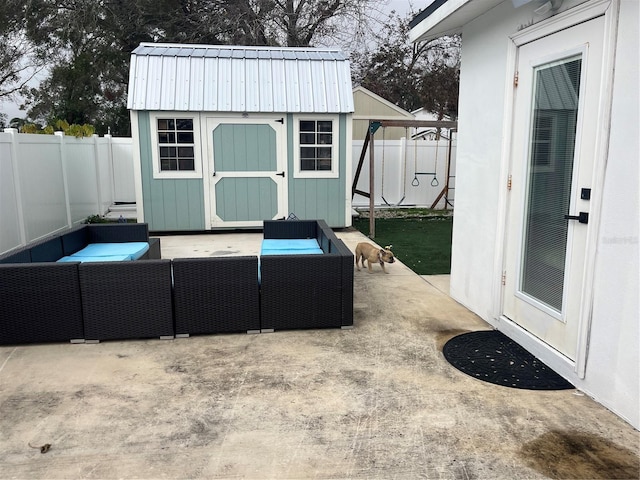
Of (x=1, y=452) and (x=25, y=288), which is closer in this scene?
(x=1, y=452)

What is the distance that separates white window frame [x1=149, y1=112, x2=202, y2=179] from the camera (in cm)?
812

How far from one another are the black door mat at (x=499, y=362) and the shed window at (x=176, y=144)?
5962 millimetres

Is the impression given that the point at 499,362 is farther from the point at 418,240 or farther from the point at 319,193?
the point at 319,193

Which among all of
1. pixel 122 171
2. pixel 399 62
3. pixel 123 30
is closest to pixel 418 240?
pixel 122 171

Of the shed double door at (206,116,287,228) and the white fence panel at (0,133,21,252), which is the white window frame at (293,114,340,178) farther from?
the white fence panel at (0,133,21,252)

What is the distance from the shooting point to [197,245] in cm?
759

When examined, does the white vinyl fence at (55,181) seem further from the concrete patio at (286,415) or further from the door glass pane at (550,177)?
the door glass pane at (550,177)

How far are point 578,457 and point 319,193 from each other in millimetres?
6764

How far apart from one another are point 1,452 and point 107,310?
4.62ft

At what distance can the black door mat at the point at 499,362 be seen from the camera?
3059mm

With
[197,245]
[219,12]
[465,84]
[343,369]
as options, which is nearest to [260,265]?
[343,369]

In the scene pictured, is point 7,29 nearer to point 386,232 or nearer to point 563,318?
point 386,232

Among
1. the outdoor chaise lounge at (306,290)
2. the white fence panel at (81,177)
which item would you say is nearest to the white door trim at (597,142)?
the outdoor chaise lounge at (306,290)

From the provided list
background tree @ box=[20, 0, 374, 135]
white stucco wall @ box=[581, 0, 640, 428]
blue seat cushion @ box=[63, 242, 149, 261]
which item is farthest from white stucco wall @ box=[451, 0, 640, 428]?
background tree @ box=[20, 0, 374, 135]
